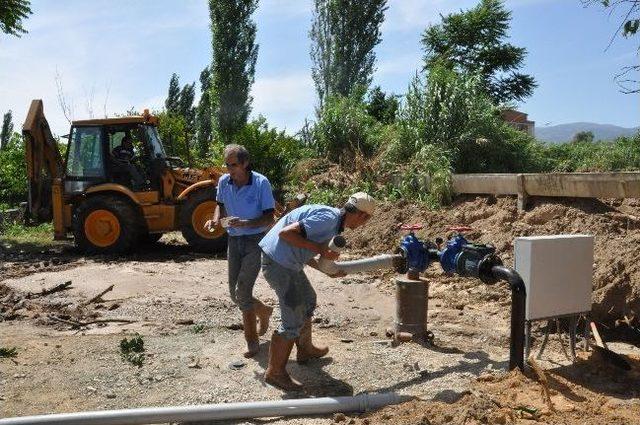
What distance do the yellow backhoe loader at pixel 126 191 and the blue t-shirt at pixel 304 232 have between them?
23.2ft

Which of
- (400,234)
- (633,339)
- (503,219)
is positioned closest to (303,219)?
(633,339)

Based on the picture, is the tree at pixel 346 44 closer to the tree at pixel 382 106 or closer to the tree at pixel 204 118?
the tree at pixel 204 118

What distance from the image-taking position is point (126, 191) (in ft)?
40.7

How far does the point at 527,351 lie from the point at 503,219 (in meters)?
4.67

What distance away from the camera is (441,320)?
7672 mm

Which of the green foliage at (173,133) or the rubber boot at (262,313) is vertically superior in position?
the green foliage at (173,133)

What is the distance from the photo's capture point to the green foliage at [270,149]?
61.8 ft

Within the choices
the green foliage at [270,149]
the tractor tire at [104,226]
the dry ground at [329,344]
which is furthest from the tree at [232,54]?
the dry ground at [329,344]

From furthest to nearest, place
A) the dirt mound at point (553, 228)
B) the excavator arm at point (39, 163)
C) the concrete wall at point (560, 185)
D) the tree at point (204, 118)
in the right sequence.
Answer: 1. the tree at point (204, 118)
2. the excavator arm at point (39, 163)
3. the concrete wall at point (560, 185)
4. the dirt mound at point (553, 228)

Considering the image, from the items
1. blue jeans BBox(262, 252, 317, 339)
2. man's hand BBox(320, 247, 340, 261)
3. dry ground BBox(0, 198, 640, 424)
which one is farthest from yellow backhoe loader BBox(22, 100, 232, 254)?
man's hand BBox(320, 247, 340, 261)

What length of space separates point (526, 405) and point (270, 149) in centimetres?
1553

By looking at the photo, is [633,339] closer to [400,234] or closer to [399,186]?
[400,234]

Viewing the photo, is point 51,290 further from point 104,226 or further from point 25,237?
point 25,237

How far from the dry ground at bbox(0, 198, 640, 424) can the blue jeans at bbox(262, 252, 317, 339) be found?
501 millimetres
